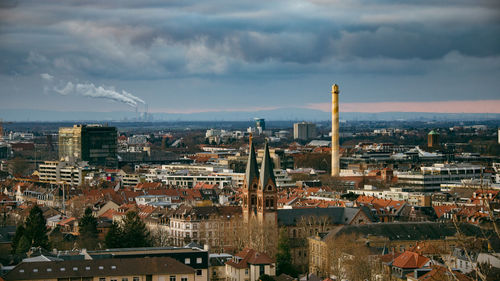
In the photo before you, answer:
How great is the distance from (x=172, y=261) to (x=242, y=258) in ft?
25.3

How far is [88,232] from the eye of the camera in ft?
230

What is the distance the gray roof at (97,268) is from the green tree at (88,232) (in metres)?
15.5

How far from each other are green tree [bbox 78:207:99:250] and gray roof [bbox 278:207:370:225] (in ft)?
49.1

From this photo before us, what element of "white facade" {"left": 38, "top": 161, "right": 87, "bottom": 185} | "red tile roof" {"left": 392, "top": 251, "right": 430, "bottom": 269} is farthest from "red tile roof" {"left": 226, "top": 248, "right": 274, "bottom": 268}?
"white facade" {"left": 38, "top": 161, "right": 87, "bottom": 185}

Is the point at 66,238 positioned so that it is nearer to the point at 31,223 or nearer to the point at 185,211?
the point at 31,223

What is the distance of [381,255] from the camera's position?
57625 mm

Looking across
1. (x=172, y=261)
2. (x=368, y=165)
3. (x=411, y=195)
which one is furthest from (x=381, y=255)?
(x=368, y=165)

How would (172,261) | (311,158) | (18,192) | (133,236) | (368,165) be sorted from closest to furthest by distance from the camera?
(172,261)
(133,236)
(18,192)
(368,165)
(311,158)

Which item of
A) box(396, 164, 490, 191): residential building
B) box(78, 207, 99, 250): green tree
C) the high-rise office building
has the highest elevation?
the high-rise office building

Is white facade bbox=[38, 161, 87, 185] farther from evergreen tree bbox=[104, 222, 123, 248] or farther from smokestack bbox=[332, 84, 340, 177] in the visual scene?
evergreen tree bbox=[104, 222, 123, 248]

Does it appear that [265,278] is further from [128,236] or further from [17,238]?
[17,238]

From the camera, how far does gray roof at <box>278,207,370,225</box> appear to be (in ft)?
243

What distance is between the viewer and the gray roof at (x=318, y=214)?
7400 centimetres

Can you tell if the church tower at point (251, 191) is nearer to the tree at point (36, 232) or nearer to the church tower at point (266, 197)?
the church tower at point (266, 197)
